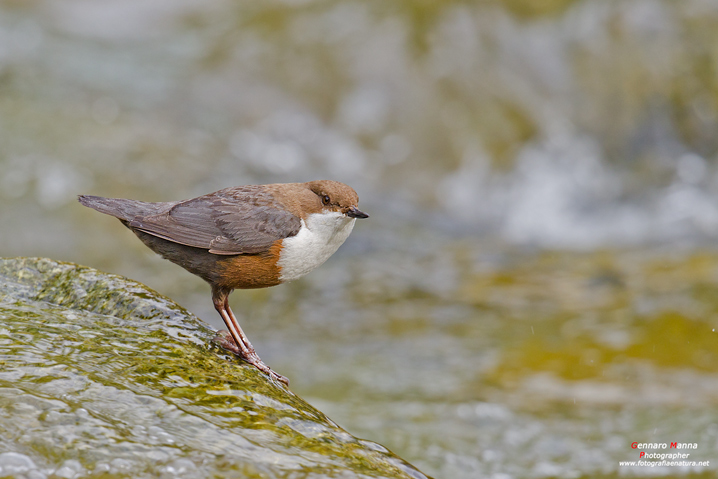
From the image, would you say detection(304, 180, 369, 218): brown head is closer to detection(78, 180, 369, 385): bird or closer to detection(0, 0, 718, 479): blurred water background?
detection(78, 180, 369, 385): bird

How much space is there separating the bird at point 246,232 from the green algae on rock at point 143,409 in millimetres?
298

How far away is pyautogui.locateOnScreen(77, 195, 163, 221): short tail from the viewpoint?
10.8 ft

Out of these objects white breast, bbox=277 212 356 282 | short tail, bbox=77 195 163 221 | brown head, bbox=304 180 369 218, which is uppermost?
brown head, bbox=304 180 369 218

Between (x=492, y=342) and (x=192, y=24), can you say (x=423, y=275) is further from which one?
(x=192, y=24)

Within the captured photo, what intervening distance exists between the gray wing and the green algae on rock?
379mm

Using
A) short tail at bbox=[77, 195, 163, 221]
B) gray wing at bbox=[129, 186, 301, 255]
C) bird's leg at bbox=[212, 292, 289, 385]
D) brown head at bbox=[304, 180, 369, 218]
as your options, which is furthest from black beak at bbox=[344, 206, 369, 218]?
short tail at bbox=[77, 195, 163, 221]

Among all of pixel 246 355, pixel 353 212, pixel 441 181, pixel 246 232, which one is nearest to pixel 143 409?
pixel 246 355

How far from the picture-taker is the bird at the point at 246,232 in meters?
3.13

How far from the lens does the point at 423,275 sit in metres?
7.67

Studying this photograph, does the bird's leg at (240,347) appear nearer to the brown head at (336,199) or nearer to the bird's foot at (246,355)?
the bird's foot at (246,355)

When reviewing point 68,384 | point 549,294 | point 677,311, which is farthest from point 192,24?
point 68,384

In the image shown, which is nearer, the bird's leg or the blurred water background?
the bird's leg

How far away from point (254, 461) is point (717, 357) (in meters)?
4.81

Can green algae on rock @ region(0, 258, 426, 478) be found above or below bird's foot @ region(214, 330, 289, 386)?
below
